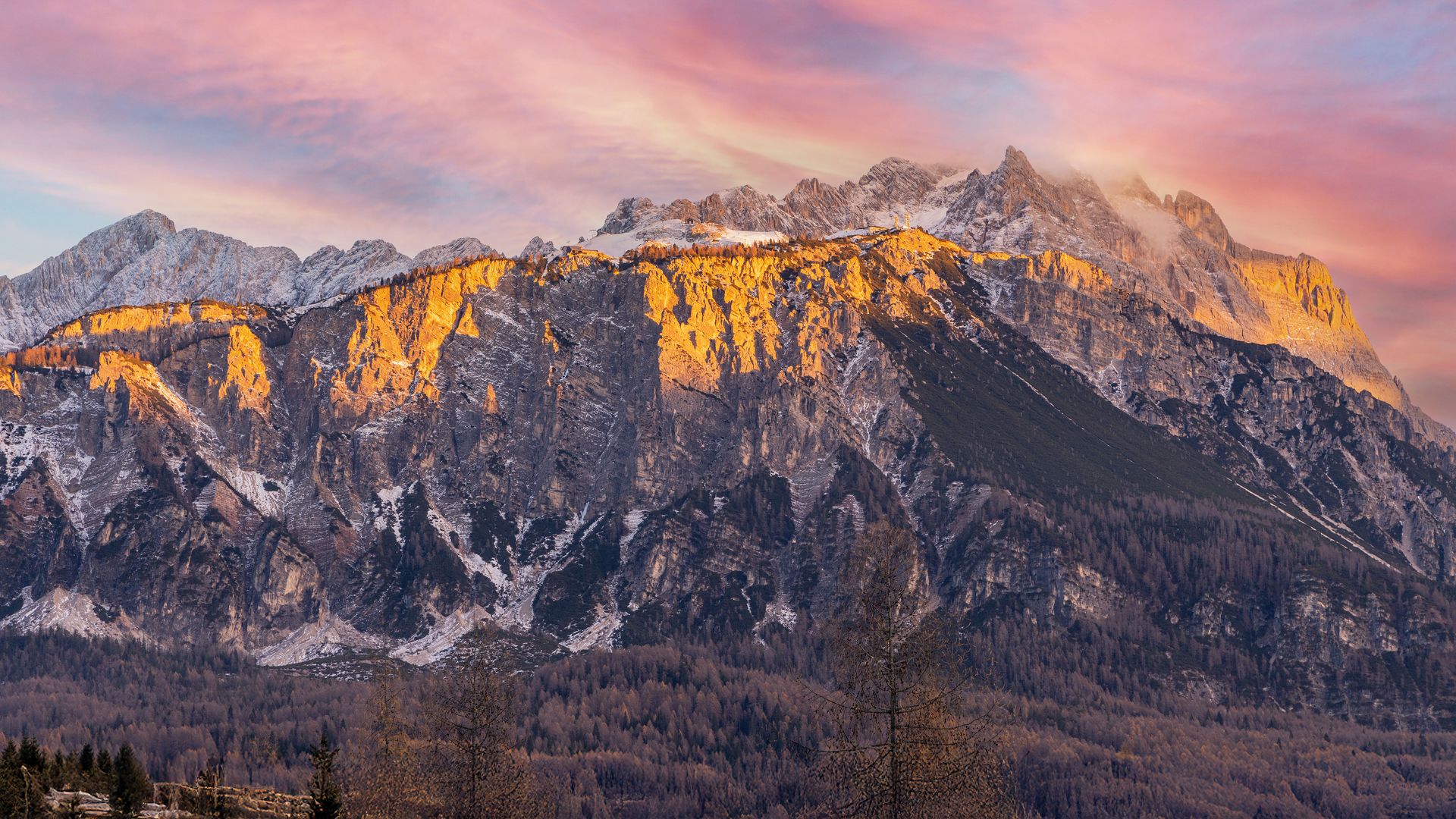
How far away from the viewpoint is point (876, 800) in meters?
68.9

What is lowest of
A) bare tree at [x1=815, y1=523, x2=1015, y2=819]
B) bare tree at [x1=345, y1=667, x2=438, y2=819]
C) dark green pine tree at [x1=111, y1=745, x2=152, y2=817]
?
dark green pine tree at [x1=111, y1=745, x2=152, y2=817]

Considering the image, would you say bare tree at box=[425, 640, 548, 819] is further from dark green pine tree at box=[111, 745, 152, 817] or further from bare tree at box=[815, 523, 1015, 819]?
bare tree at box=[815, 523, 1015, 819]

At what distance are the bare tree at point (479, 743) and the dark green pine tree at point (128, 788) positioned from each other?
94.8 ft

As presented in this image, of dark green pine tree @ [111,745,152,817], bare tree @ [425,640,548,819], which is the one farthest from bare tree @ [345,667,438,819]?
dark green pine tree @ [111,745,152,817]

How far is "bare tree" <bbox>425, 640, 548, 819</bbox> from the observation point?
9469cm

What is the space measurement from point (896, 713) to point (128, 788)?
99.1m

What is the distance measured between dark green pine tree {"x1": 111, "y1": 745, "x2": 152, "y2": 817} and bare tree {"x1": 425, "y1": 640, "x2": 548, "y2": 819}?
28.9m

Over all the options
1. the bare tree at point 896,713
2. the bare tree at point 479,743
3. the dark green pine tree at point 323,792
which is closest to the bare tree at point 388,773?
the dark green pine tree at point 323,792

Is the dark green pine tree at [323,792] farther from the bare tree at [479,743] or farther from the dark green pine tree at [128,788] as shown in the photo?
the dark green pine tree at [128,788]

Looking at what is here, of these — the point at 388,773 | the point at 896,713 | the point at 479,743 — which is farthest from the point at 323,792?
the point at 896,713

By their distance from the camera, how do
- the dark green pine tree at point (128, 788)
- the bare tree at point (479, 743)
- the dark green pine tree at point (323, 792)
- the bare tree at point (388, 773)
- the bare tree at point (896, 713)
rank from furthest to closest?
the dark green pine tree at point (128, 788) → the bare tree at point (388, 773) → the dark green pine tree at point (323, 792) → the bare tree at point (479, 743) → the bare tree at point (896, 713)

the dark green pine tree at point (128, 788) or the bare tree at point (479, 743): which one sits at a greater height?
the bare tree at point (479, 743)

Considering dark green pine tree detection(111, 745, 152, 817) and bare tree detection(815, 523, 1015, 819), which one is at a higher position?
bare tree detection(815, 523, 1015, 819)

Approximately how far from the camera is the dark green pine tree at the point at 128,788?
400 feet
